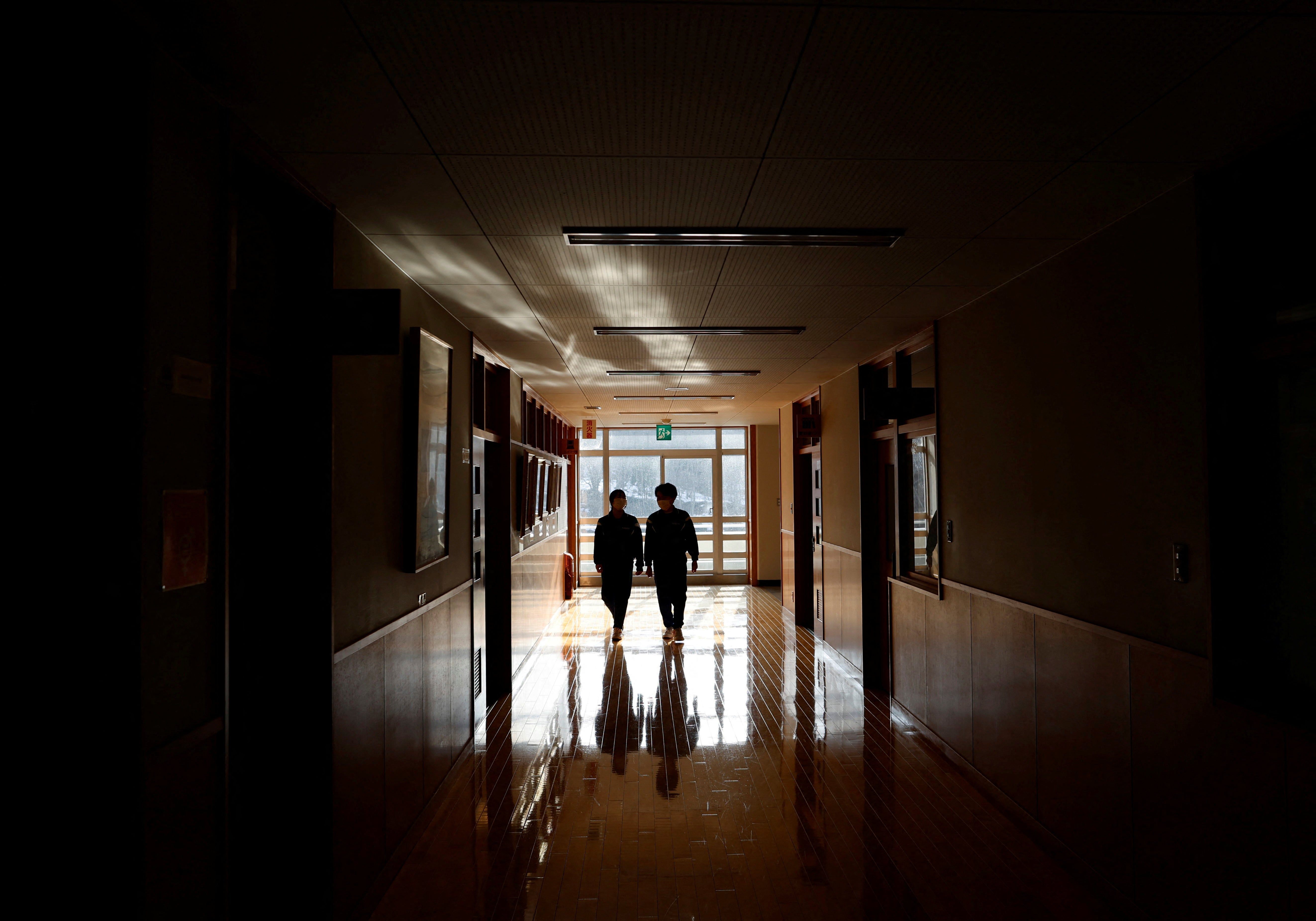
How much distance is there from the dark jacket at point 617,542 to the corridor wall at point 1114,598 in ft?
15.4

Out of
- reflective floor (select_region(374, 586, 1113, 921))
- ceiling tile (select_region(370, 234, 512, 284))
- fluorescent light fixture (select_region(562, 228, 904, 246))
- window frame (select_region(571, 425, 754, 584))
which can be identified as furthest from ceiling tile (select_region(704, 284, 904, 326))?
window frame (select_region(571, 425, 754, 584))

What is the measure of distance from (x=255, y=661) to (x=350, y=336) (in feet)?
4.19

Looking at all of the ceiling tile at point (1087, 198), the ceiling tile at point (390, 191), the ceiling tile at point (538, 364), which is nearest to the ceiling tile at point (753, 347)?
the ceiling tile at point (538, 364)

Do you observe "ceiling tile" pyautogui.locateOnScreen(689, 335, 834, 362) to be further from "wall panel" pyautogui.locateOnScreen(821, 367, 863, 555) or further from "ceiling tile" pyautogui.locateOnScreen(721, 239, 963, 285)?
"ceiling tile" pyautogui.locateOnScreen(721, 239, 963, 285)

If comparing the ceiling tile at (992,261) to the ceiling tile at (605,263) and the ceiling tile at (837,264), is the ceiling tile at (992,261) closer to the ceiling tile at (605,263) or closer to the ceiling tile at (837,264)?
the ceiling tile at (837,264)

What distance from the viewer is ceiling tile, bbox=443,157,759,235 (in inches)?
102

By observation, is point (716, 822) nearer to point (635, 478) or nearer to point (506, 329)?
point (506, 329)

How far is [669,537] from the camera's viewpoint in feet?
27.8

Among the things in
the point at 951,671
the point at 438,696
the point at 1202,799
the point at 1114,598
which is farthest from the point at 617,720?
the point at 1202,799

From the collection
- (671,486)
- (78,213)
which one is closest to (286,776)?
(78,213)

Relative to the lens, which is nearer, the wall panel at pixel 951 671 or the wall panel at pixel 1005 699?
the wall panel at pixel 1005 699

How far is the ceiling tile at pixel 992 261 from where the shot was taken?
3.44 meters

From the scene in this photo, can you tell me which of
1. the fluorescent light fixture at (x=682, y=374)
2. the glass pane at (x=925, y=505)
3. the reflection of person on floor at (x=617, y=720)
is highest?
the fluorescent light fixture at (x=682, y=374)

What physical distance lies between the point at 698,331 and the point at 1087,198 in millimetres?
2829
